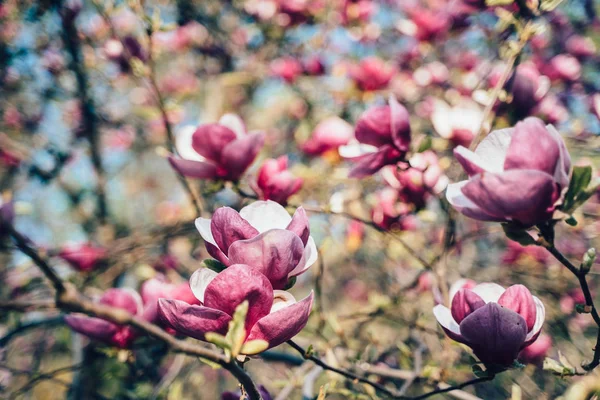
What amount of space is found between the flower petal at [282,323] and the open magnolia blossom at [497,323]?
21 cm

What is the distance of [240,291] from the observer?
1.54 ft

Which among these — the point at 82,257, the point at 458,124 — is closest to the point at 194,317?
the point at 458,124

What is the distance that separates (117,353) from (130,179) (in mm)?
3927

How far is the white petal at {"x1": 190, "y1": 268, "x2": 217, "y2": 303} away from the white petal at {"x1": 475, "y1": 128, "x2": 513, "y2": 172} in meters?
0.38

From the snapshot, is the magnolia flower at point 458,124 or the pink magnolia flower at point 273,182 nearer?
the pink magnolia flower at point 273,182

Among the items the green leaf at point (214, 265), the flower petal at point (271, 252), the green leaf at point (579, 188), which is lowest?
the green leaf at point (214, 265)

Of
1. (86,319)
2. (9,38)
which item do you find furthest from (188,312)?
(9,38)

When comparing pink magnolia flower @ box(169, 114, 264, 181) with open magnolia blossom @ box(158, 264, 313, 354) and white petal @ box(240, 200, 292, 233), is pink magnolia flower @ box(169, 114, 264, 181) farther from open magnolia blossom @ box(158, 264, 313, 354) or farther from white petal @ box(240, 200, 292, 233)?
open magnolia blossom @ box(158, 264, 313, 354)

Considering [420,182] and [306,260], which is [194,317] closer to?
[306,260]

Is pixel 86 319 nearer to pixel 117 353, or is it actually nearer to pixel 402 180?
pixel 117 353

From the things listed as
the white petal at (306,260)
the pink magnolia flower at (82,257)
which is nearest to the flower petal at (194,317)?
the white petal at (306,260)

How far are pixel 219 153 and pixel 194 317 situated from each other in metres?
0.42

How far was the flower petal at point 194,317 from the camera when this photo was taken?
1.53 ft

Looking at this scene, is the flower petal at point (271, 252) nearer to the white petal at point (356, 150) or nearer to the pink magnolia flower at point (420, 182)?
the white petal at point (356, 150)
